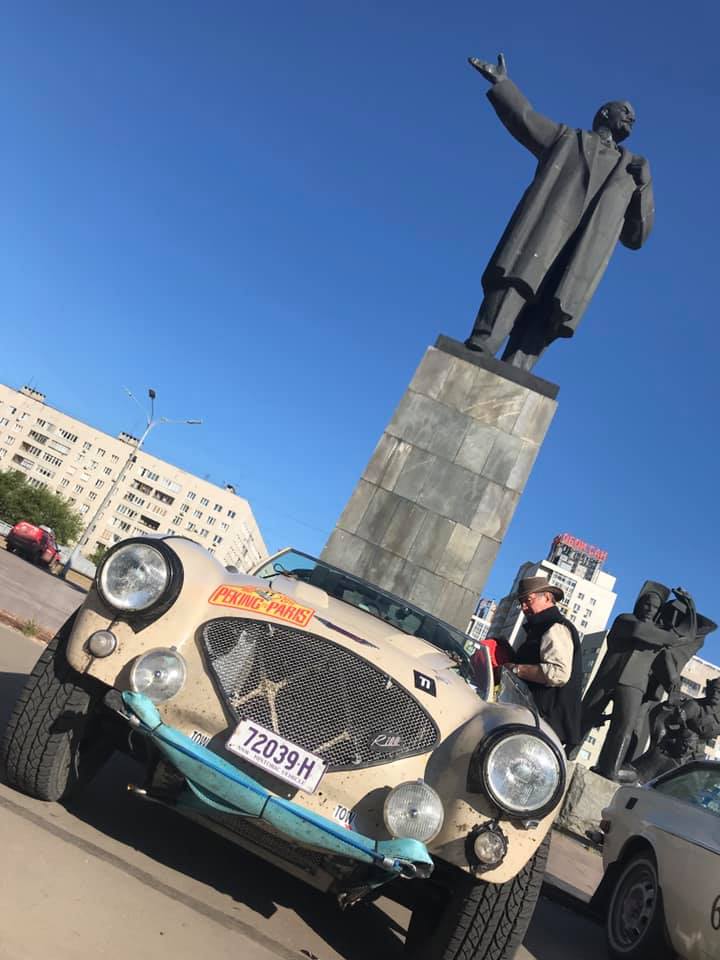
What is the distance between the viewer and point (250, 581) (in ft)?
9.98

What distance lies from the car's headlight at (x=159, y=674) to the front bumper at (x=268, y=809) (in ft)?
0.69

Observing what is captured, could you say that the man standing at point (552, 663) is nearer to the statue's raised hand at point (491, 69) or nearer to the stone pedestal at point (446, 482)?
the stone pedestal at point (446, 482)

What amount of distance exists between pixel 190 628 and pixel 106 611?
298 millimetres

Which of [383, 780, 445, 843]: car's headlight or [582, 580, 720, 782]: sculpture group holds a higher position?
[582, 580, 720, 782]: sculpture group

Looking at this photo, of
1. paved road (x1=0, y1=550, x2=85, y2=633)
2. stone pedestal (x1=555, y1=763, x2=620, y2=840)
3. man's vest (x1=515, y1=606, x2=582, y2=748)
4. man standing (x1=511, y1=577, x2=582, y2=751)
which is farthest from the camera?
stone pedestal (x1=555, y1=763, x2=620, y2=840)

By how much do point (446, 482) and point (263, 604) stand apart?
528 centimetres

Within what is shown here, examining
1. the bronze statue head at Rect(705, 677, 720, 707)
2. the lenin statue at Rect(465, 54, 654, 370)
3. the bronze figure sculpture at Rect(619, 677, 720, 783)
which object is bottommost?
the bronze figure sculpture at Rect(619, 677, 720, 783)

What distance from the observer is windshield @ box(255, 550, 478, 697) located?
12.0ft

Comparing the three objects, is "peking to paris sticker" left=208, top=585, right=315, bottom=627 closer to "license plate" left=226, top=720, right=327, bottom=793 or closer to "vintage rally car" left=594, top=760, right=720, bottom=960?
"license plate" left=226, top=720, right=327, bottom=793

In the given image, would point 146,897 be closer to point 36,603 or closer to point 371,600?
point 371,600

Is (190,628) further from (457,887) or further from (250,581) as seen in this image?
(457,887)

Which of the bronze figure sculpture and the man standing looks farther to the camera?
the bronze figure sculpture

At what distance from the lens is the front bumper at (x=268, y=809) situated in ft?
7.16

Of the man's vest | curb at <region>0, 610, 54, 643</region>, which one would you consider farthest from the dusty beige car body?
curb at <region>0, 610, 54, 643</region>
